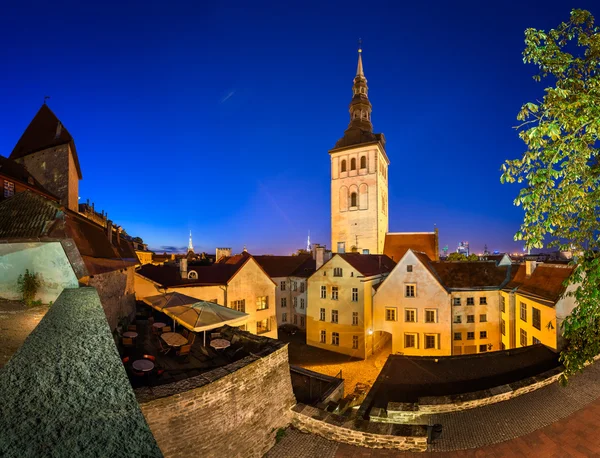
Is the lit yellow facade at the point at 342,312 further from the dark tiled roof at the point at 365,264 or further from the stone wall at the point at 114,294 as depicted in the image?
the stone wall at the point at 114,294

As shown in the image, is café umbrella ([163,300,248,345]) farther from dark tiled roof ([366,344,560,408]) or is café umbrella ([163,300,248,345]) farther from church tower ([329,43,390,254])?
church tower ([329,43,390,254])

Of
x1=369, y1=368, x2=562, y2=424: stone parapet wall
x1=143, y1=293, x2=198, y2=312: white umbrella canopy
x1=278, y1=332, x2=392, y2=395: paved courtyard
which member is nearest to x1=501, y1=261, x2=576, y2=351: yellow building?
x1=369, y1=368, x2=562, y2=424: stone parapet wall

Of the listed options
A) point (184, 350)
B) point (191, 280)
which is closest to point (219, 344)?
point (184, 350)

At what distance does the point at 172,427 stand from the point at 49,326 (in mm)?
3371

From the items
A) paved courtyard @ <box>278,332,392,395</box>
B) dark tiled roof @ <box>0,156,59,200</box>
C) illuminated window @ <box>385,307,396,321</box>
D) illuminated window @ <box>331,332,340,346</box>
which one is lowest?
paved courtyard @ <box>278,332,392,395</box>

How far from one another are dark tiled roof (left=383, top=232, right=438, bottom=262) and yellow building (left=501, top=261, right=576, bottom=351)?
17.5 m

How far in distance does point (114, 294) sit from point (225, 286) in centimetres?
1243

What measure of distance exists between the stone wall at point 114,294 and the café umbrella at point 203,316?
2171 millimetres

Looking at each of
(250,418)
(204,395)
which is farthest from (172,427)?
(250,418)

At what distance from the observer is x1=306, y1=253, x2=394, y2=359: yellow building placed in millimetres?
28594

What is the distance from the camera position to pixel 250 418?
26.9 ft

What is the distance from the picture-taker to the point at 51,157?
70.6ft

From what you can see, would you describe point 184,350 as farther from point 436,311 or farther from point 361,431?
point 436,311

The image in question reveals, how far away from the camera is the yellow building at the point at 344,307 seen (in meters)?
28.6
